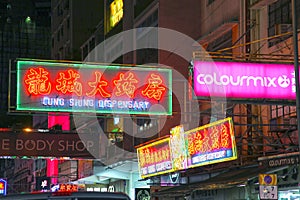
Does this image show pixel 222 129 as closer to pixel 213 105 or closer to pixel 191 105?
pixel 213 105

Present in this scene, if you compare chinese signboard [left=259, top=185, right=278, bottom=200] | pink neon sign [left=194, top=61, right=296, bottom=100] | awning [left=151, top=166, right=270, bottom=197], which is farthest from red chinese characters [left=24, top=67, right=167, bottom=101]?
chinese signboard [left=259, top=185, right=278, bottom=200]

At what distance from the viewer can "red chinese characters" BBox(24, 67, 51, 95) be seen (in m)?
27.3

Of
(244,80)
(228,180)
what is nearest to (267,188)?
(244,80)

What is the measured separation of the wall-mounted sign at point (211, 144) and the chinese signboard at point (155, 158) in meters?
2.90

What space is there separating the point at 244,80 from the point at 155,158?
40.1ft

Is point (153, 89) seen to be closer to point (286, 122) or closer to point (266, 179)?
point (286, 122)

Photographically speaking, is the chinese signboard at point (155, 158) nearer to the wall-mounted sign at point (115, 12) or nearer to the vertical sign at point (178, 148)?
the vertical sign at point (178, 148)

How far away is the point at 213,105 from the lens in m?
30.6

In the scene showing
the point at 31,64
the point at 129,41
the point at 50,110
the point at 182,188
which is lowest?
the point at 182,188

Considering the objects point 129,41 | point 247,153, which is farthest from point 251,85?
point 129,41

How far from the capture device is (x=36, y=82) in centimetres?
2736

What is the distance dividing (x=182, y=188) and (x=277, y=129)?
596 centimetres

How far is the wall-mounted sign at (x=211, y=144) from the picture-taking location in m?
25.3

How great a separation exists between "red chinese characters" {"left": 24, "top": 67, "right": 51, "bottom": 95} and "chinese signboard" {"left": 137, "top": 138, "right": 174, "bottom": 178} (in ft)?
22.3
